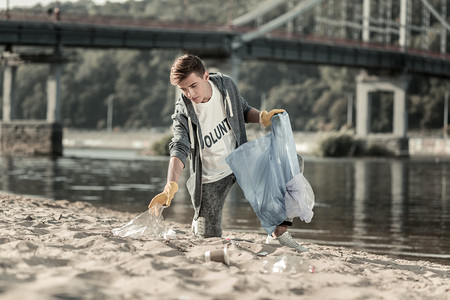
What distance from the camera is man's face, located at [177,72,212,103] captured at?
5359 mm

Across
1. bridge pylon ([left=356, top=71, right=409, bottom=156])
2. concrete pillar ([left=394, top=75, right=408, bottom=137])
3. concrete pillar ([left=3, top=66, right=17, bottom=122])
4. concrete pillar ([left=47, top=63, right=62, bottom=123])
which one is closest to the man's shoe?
concrete pillar ([left=47, top=63, right=62, bottom=123])

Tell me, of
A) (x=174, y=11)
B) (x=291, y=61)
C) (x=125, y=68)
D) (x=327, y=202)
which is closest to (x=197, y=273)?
(x=327, y=202)

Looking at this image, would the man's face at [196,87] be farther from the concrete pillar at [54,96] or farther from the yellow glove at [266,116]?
the concrete pillar at [54,96]

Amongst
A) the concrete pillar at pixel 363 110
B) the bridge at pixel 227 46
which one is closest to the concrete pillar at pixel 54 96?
Answer: the bridge at pixel 227 46

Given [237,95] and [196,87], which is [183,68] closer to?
[196,87]

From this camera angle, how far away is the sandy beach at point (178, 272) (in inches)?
139

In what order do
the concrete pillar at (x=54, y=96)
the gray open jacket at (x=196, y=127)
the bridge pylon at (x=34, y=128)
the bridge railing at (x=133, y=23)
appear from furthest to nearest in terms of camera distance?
the concrete pillar at (x=54, y=96) < the bridge pylon at (x=34, y=128) < the bridge railing at (x=133, y=23) < the gray open jacket at (x=196, y=127)

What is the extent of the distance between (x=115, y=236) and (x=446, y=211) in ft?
27.1

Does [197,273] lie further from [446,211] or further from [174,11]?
[174,11]

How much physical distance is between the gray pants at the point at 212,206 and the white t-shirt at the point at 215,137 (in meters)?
0.06

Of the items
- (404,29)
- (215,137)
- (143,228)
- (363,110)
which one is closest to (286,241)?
(215,137)

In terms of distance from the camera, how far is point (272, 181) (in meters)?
5.69

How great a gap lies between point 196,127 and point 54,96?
138ft

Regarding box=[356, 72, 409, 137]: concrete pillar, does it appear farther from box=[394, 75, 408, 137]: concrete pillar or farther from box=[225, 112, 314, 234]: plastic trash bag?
box=[225, 112, 314, 234]: plastic trash bag
